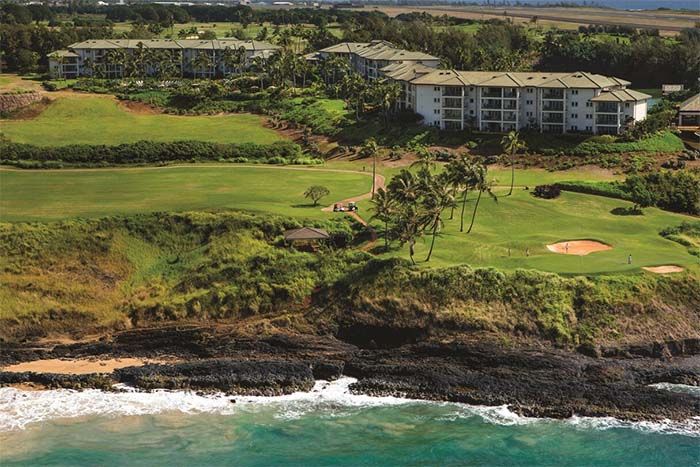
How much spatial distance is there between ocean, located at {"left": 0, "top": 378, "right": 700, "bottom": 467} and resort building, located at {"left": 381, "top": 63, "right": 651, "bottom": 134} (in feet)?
182

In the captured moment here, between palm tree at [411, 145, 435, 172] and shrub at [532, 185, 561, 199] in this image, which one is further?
palm tree at [411, 145, 435, 172]

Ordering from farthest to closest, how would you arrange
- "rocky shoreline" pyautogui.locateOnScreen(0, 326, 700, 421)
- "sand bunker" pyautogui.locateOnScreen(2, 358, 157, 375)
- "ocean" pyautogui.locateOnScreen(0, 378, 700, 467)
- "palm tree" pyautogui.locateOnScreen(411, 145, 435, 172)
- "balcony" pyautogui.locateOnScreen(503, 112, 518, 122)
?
"balcony" pyautogui.locateOnScreen(503, 112, 518, 122) → "palm tree" pyautogui.locateOnScreen(411, 145, 435, 172) → "sand bunker" pyautogui.locateOnScreen(2, 358, 157, 375) → "rocky shoreline" pyautogui.locateOnScreen(0, 326, 700, 421) → "ocean" pyautogui.locateOnScreen(0, 378, 700, 467)

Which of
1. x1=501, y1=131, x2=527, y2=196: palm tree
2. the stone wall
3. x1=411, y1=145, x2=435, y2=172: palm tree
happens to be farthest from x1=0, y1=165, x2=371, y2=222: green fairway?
the stone wall

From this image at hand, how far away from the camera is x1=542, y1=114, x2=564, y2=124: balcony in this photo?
113188 mm

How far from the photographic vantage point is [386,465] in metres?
53.3

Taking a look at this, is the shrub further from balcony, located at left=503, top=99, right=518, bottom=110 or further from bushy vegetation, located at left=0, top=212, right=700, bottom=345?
bushy vegetation, located at left=0, top=212, right=700, bottom=345

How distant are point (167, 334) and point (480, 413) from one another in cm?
2438

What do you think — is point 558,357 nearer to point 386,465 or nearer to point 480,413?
point 480,413

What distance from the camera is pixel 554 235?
82875 mm

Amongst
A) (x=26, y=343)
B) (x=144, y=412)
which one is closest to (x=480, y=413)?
(x=144, y=412)

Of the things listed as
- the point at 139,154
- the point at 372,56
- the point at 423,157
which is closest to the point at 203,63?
the point at 372,56

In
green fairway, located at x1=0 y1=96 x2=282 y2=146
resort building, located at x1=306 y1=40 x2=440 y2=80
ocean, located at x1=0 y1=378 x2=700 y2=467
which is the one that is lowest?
ocean, located at x1=0 y1=378 x2=700 y2=467

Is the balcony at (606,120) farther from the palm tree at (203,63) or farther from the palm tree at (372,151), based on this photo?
the palm tree at (203,63)

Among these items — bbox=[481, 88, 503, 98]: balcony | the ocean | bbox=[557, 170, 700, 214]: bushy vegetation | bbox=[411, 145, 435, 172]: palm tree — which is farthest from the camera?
bbox=[481, 88, 503, 98]: balcony
